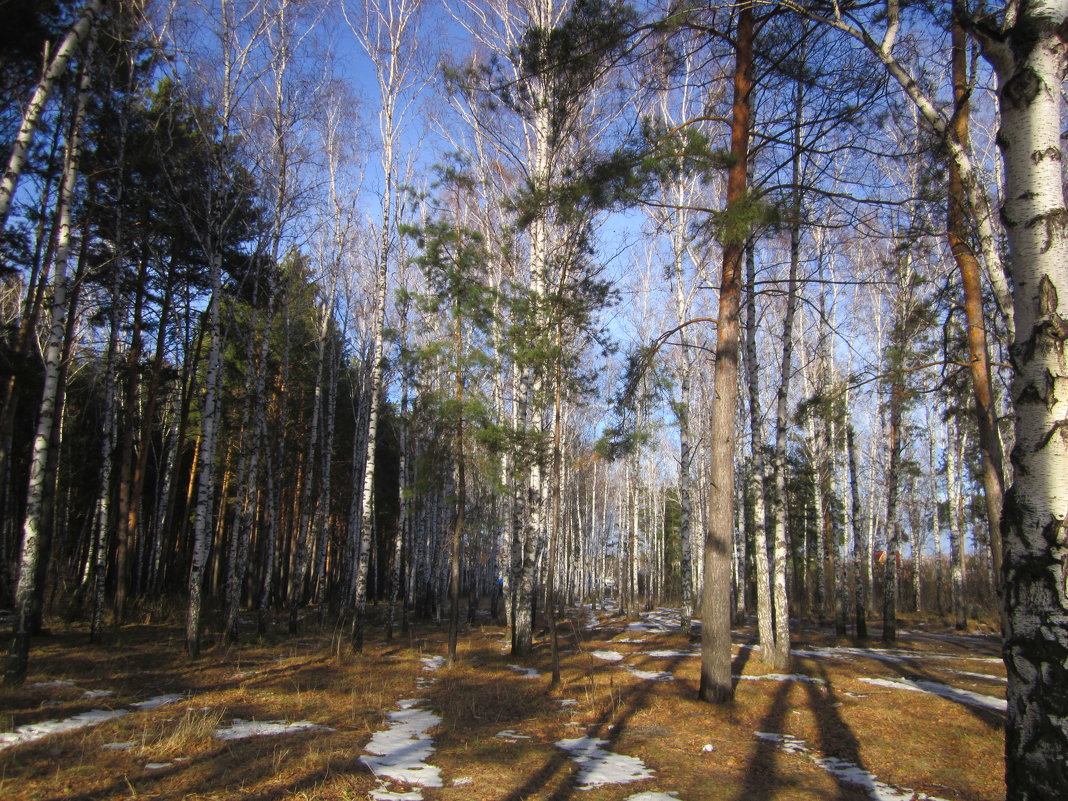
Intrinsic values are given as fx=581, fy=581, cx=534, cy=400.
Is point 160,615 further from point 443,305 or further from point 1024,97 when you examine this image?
point 1024,97

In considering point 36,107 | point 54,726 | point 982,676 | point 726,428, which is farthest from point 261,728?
point 982,676

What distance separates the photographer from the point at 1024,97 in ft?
8.71

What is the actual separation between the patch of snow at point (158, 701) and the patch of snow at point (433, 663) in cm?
428

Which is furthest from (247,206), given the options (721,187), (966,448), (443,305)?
(966,448)

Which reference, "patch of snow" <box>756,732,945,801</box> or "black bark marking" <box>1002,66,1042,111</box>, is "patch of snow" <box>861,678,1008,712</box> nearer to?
"patch of snow" <box>756,732,945,801</box>

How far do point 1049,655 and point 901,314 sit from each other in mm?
13247

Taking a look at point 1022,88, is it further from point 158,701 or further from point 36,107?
point 158,701

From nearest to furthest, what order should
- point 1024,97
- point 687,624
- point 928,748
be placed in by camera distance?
point 1024,97 < point 928,748 < point 687,624

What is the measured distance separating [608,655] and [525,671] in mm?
2869

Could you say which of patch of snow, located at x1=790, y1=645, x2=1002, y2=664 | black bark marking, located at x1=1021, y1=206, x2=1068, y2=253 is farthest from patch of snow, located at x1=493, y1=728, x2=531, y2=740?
patch of snow, located at x1=790, y1=645, x2=1002, y2=664

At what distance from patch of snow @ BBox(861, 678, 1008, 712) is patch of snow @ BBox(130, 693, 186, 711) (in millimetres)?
9645

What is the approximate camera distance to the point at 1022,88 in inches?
105

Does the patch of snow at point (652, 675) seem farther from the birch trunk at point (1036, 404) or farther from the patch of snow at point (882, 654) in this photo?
the birch trunk at point (1036, 404)

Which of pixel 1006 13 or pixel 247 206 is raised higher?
pixel 247 206
